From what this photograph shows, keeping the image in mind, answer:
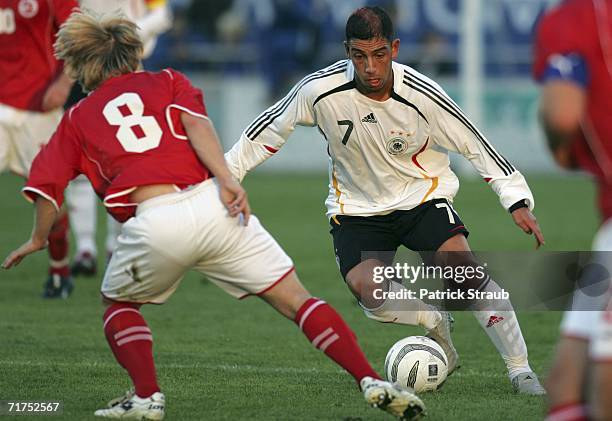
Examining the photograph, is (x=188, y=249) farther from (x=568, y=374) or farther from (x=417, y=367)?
(x=568, y=374)

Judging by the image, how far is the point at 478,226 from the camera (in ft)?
47.8

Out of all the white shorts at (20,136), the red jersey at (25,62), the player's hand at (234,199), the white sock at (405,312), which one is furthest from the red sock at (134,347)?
the red jersey at (25,62)

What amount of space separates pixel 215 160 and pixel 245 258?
435mm

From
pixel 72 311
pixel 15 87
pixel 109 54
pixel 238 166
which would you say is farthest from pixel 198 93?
pixel 15 87

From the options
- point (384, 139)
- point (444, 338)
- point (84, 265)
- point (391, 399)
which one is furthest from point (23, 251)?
point (84, 265)

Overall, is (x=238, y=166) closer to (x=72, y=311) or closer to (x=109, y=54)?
(x=109, y=54)

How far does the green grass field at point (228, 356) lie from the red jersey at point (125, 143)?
3.54 feet

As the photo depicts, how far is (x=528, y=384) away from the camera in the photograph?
593 cm

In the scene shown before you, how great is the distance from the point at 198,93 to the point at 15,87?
4.58 meters

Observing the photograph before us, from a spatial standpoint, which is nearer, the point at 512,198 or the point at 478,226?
the point at 512,198

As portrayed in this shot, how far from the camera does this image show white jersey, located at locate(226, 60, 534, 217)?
6.27 metres

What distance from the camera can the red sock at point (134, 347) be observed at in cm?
504

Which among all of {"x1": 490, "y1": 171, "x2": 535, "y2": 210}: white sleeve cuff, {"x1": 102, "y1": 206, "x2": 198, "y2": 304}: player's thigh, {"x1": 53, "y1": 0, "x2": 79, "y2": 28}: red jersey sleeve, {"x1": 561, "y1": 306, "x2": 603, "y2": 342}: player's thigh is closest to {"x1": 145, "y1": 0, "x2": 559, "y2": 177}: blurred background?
{"x1": 53, "y1": 0, "x2": 79, "y2": 28}: red jersey sleeve

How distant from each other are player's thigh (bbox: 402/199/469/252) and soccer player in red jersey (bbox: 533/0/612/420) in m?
2.58
